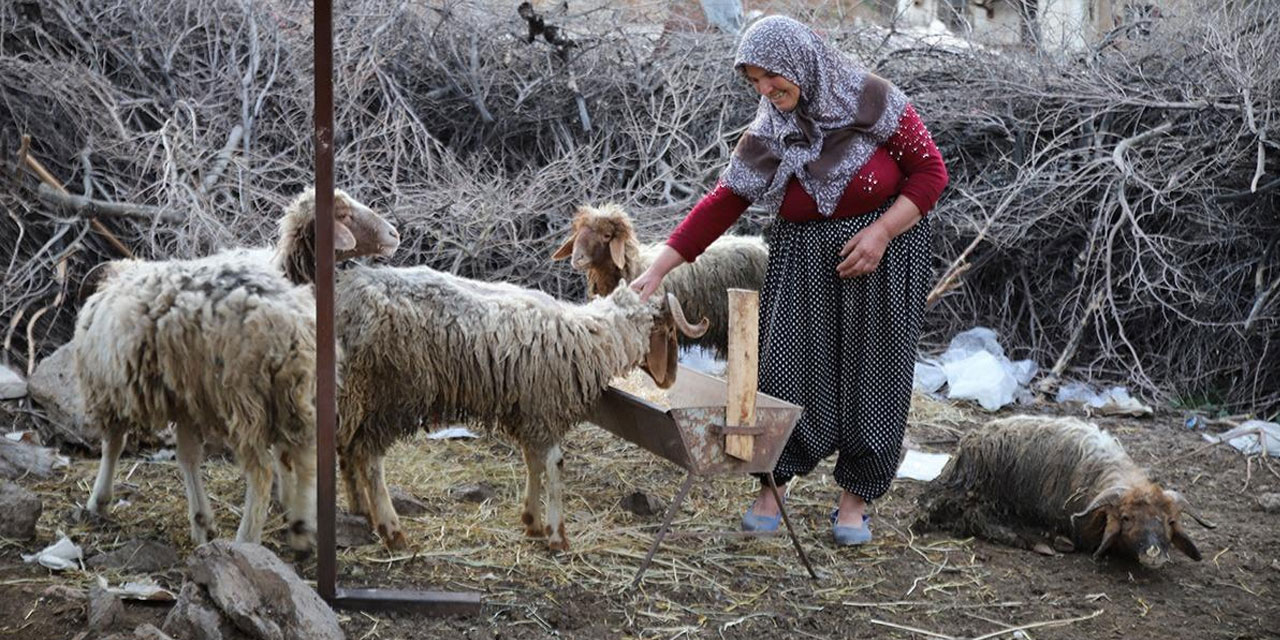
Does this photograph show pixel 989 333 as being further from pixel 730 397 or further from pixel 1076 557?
pixel 730 397

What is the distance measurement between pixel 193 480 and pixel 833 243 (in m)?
2.53

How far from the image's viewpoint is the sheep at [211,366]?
13.4 feet

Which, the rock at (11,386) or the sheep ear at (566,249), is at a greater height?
the sheep ear at (566,249)

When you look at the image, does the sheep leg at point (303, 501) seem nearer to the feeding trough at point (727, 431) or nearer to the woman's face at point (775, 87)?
the feeding trough at point (727, 431)

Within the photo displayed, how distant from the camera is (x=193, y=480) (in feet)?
14.3

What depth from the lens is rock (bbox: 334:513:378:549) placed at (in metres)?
4.61

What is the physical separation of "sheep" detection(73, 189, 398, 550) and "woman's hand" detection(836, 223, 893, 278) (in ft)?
6.44

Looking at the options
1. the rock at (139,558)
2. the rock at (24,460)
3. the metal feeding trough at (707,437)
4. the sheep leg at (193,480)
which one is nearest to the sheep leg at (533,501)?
the metal feeding trough at (707,437)

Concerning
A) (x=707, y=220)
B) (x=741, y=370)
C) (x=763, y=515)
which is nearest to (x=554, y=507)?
(x=763, y=515)

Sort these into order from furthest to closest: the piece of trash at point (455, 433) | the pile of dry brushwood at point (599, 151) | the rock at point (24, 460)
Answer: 1. the pile of dry brushwood at point (599, 151)
2. the piece of trash at point (455, 433)
3. the rock at point (24, 460)

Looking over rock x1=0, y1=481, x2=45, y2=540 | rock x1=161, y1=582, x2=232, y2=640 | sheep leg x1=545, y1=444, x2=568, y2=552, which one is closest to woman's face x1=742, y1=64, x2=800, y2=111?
sheep leg x1=545, y1=444, x2=568, y2=552

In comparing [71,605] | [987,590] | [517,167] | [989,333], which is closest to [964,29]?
[989,333]

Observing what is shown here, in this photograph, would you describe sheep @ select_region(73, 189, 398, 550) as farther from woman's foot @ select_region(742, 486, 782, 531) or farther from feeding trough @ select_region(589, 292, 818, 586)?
woman's foot @ select_region(742, 486, 782, 531)

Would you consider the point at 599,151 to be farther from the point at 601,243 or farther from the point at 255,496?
the point at 255,496
